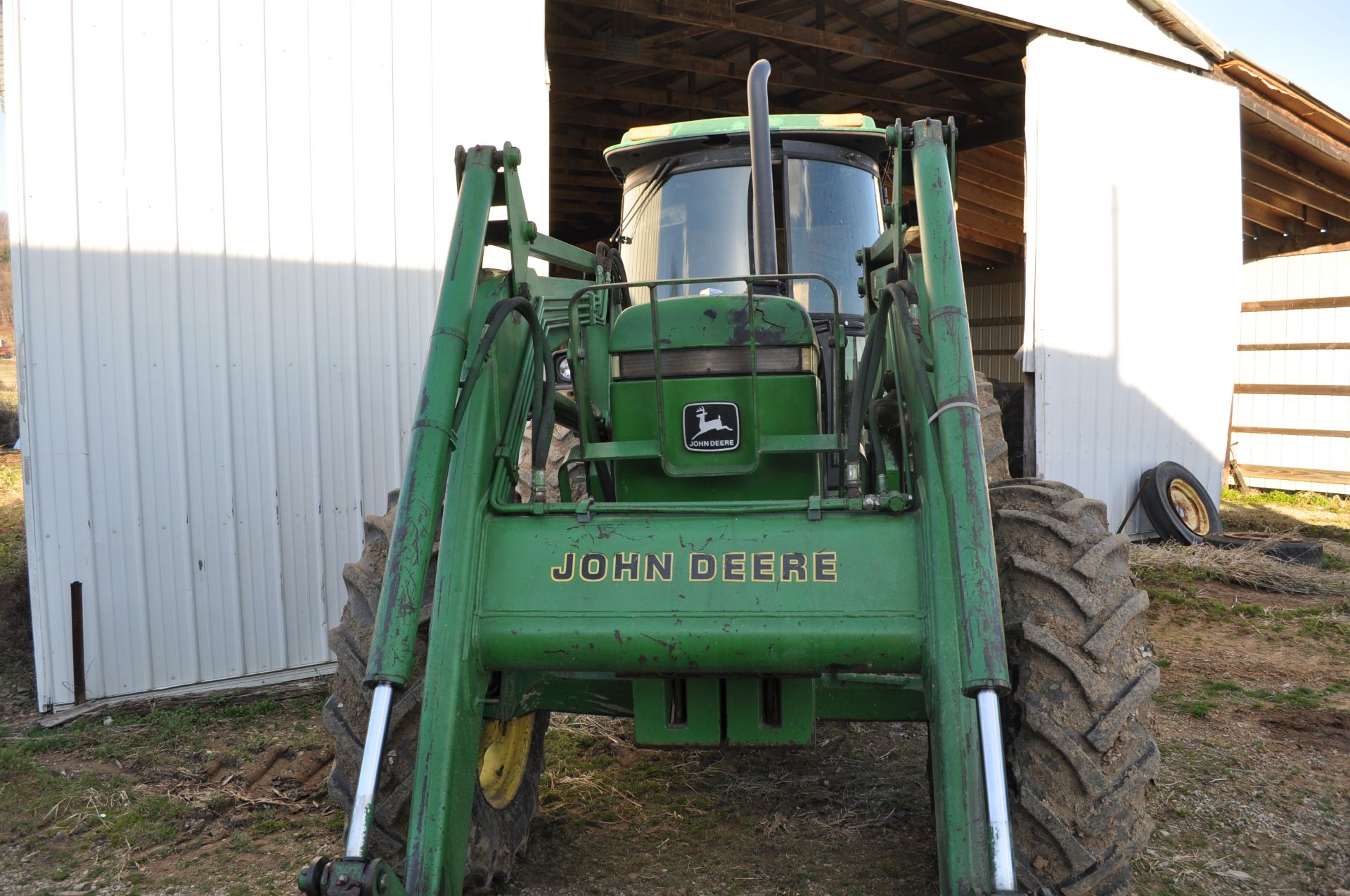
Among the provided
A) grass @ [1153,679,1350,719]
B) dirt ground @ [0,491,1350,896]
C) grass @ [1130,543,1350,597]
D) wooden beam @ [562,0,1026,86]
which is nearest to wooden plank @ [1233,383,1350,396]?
wooden beam @ [562,0,1026,86]

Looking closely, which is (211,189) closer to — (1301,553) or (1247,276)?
(1301,553)

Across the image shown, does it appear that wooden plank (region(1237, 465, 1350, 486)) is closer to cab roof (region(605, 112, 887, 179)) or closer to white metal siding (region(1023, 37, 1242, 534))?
white metal siding (region(1023, 37, 1242, 534))

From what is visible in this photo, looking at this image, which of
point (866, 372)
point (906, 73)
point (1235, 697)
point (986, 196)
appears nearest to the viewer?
point (866, 372)

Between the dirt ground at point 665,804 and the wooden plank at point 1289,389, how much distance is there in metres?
9.76

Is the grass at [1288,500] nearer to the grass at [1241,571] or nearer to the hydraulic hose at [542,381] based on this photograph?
the grass at [1241,571]

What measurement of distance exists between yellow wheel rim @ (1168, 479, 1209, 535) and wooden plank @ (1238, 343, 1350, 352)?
5636mm

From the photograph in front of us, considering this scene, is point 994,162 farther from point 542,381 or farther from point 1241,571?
point 542,381

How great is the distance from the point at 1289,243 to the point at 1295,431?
244cm

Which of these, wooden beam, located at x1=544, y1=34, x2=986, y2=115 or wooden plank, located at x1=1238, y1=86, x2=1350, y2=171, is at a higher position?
wooden beam, located at x1=544, y1=34, x2=986, y2=115

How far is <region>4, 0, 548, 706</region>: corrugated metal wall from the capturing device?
16.6ft

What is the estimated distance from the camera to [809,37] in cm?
923

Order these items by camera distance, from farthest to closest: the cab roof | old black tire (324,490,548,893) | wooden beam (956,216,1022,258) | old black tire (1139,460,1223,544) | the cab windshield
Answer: wooden beam (956,216,1022,258) < old black tire (1139,460,1223,544) < the cab roof < the cab windshield < old black tire (324,490,548,893)

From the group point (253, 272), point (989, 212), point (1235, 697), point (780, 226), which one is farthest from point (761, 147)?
point (989, 212)

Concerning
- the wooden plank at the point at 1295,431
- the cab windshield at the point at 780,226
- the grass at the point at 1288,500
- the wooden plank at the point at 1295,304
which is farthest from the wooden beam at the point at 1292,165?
the cab windshield at the point at 780,226
